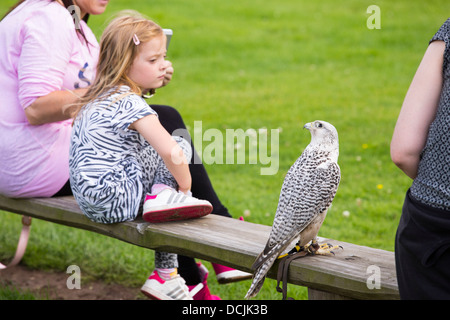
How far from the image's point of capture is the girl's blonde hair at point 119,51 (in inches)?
109

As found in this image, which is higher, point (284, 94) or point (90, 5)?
point (90, 5)

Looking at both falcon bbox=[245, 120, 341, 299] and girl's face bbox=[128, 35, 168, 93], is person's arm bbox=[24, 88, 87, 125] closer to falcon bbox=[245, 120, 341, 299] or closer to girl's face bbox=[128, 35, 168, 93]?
girl's face bbox=[128, 35, 168, 93]

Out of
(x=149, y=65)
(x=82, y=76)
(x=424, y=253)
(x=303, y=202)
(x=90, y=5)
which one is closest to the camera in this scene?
(x=424, y=253)

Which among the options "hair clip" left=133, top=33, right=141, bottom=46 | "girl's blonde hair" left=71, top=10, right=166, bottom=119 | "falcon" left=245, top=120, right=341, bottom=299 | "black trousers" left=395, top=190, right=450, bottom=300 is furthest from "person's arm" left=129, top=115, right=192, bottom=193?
"black trousers" left=395, top=190, right=450, bottom=300

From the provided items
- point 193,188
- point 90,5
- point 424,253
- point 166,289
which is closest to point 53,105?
point 90,5

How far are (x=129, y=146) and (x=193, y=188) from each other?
46cm

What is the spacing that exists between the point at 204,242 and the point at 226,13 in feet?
30.1

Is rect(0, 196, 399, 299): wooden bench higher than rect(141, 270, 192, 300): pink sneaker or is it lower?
higher

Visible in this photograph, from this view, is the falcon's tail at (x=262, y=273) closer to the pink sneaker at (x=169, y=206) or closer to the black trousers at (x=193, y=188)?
the pink sneaker at (x=169, y=206)

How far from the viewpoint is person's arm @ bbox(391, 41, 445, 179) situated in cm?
181

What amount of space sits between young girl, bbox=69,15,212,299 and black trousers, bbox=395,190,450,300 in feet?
3.31

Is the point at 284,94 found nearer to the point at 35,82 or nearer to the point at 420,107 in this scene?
the point at 35,82

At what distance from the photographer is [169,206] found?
2.58 meters

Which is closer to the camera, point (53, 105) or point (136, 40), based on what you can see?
point (136, 40)
